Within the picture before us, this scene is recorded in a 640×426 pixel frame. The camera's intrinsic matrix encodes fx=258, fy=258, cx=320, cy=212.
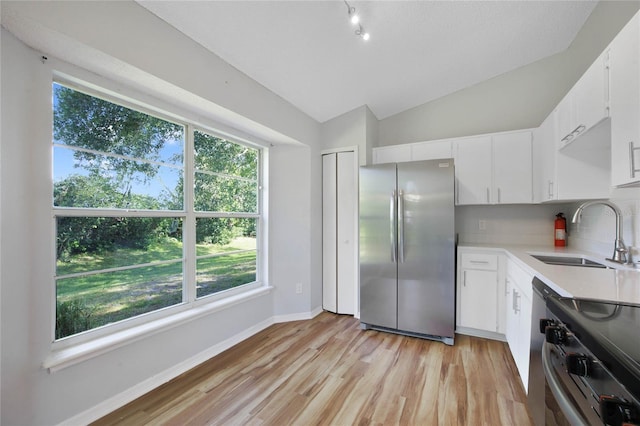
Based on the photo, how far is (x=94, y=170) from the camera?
1.69 meters

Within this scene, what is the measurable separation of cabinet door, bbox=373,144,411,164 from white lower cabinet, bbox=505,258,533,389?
1.53 metres

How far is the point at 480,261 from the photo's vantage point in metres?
2.61

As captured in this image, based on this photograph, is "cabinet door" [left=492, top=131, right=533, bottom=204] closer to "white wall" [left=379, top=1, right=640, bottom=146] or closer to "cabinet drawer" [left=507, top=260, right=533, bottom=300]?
"white wall" [left=379, top=1, right=640, bottom=146]

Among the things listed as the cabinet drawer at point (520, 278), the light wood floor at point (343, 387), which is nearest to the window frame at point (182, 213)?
the light wood floor at point (343, 387)

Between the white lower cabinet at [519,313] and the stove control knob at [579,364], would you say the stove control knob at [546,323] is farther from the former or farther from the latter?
the white lower cabinet at [519,313]

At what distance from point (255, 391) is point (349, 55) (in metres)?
2.80

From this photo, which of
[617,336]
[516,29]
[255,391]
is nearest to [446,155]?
[516,29]

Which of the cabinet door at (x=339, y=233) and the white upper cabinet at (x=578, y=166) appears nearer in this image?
the white upper cabinet at (x=578, y=166)

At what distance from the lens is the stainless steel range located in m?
0.59

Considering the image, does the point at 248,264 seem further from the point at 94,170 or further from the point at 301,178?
the point at 94,170

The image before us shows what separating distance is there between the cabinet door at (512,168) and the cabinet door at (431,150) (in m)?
0.46

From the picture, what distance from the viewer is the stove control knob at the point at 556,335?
932mm

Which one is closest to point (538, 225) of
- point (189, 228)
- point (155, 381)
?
point (189, 228)

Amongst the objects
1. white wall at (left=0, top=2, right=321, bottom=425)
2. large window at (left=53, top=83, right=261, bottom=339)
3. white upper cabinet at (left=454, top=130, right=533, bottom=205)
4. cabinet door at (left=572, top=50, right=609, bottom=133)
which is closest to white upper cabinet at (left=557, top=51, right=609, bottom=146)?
cabinet door at (left=572, top=50, right=609, bottom=133)
